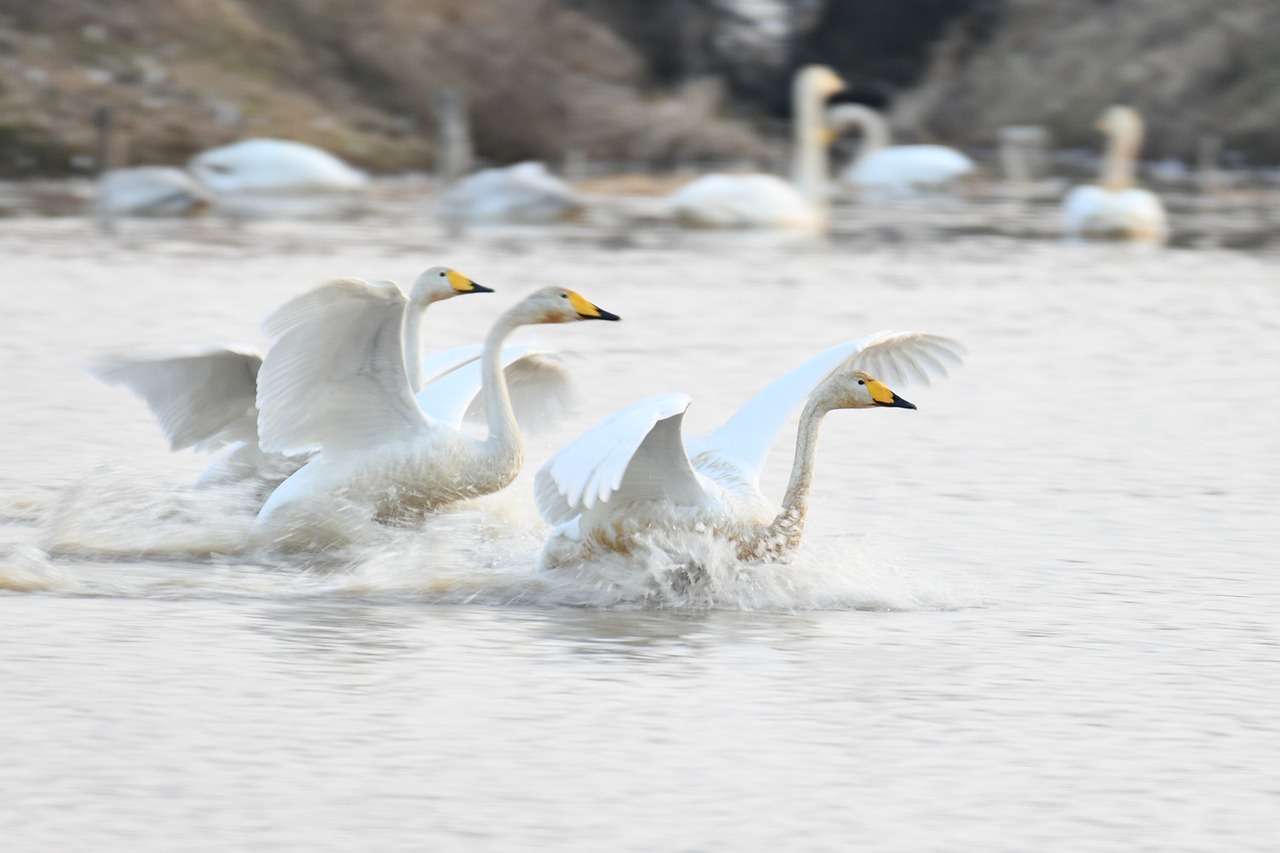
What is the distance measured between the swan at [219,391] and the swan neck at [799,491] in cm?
160

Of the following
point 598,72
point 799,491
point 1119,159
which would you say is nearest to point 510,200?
point 1119,159

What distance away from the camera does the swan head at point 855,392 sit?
25.1 feet

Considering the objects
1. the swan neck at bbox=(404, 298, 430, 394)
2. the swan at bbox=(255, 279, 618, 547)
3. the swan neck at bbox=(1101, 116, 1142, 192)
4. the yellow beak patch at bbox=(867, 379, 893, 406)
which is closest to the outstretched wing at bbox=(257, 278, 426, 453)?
the swan at bbox=(255, 279, 618, 547)

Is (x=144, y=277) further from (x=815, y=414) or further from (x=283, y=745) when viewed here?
(x=283, y=745)

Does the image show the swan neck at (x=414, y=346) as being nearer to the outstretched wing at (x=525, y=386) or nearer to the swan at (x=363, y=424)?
the outstretched wing at (x=525, y=386)

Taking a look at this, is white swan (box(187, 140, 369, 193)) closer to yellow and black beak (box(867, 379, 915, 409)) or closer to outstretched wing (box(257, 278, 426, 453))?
outstretched wing (box(257, 278, 426, 453))

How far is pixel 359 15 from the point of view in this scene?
30406 mm

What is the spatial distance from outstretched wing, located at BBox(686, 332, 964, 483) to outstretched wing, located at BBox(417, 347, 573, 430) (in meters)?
1.11

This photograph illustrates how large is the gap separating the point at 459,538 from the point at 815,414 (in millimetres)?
1286

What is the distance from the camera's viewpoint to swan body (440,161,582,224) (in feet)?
76.2

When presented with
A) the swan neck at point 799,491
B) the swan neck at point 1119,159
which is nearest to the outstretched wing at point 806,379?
the swan neck at point 799,491

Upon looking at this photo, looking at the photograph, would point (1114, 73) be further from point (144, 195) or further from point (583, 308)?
point (583, 308)

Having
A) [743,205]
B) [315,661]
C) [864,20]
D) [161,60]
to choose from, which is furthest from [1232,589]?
[864,20]

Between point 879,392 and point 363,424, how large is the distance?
1765 millimetres
